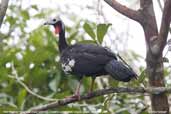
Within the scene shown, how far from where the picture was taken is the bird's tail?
1.81 metres

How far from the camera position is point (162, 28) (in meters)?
1.39

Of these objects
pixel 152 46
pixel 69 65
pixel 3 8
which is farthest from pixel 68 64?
pixel 152 46

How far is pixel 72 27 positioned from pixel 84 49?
7.62ft

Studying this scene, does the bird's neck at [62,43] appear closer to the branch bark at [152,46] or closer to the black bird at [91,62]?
the black bird at [91,62]

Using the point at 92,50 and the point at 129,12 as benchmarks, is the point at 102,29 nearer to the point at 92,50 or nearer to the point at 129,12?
the point at 92,50

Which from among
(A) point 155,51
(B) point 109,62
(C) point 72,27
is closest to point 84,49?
(B) point 109,62

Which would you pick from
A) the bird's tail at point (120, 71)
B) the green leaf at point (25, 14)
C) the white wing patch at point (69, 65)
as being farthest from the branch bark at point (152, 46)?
the green leaf at point (25, 14)

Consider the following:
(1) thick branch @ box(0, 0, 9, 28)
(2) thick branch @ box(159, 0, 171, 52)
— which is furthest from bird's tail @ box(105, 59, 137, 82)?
(1) thick branch @ box(0, 0, 9, 28)

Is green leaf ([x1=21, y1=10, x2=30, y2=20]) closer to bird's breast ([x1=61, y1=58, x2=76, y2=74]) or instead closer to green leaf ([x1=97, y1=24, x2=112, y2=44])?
bird's breast ([x1=61, y1=58, x2=76, y2=74])

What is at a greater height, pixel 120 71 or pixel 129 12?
pixel 129 12

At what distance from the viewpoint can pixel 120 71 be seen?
6.01 ft

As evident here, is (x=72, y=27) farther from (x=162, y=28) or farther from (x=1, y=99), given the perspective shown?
(x=162, y=28)

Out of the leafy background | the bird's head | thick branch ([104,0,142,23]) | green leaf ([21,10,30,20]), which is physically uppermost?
green leaf ([21,10,30,20])

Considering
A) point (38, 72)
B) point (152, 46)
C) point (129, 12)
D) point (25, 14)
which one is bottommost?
point (38, 72)
